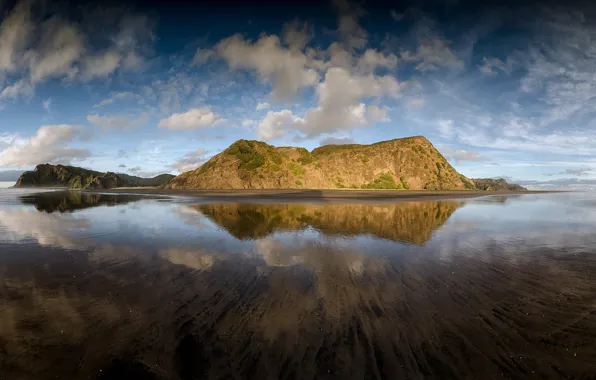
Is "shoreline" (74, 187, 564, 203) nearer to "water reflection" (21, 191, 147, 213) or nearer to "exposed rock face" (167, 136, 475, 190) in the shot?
"water reflection" (21, 191, 147, 213)

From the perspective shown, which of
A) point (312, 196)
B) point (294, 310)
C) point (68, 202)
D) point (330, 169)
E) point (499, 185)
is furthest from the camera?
point (499, 185)

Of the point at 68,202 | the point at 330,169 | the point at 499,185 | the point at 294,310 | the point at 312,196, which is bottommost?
the point at 294,310

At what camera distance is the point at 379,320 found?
255 inches

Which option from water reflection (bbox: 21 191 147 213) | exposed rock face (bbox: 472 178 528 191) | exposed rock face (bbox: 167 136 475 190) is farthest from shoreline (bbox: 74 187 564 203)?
exposed rock face (bbox: 472 178 528 191)

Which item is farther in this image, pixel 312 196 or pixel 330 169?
pixel 330 169

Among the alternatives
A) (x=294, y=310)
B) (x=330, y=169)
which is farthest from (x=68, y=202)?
(x=330, y=169)

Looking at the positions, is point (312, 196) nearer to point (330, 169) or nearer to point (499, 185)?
point (330, 169)

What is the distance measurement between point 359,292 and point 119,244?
13.1 meters

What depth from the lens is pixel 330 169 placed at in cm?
13262

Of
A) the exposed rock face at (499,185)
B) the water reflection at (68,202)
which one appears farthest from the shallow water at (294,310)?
the exposed rock face at (499,185)

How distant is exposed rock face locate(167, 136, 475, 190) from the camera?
110688 mm

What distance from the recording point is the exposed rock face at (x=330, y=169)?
11069 cm

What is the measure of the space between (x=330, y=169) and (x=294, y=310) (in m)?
128

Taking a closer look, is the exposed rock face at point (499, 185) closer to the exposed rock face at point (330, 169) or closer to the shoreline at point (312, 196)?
the exposed rock face at point (330, 169)
